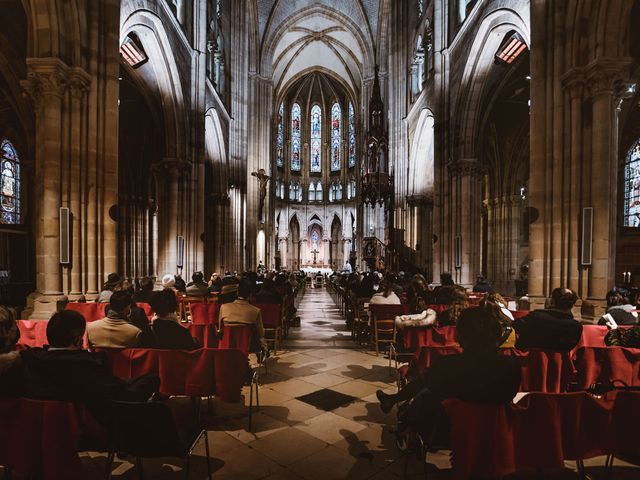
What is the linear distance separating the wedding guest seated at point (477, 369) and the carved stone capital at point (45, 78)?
895cm

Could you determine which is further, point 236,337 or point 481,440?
point 236,337

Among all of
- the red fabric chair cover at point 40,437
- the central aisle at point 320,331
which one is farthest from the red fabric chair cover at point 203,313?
the red fabric chair cover at point 40,437

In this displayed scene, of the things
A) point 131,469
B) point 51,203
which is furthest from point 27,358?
point 51,203

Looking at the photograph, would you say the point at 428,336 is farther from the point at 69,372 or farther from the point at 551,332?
the point at 69,372

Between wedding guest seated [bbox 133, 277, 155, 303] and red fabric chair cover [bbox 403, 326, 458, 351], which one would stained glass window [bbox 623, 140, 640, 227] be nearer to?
red fabric chair cover [bbox 403, 326, 458, 351]

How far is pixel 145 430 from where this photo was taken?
2.43m

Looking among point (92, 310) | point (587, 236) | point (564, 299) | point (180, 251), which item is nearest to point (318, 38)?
point (180, 251)

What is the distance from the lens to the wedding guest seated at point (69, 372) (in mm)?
2443

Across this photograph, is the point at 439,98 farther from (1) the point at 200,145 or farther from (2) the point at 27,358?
(2) the point at 27,358

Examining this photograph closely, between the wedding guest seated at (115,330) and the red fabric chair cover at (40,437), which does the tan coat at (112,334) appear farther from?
the red fabric chair cover at (40,437)

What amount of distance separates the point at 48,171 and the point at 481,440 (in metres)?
8.89

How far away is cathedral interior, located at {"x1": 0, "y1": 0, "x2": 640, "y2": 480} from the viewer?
6.44 meters

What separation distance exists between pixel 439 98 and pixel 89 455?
17234 millimetres

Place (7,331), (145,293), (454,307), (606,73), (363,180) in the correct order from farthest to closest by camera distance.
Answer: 1. (363,180)
2. (606,73)
3. (145,293)
4. (454,307)
5. (7,331)
